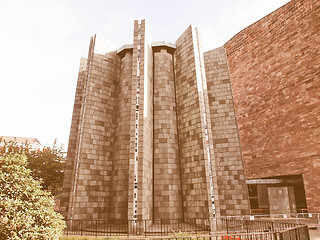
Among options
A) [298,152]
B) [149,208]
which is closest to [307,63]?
[298,152]

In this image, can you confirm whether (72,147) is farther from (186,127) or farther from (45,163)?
(186,127)

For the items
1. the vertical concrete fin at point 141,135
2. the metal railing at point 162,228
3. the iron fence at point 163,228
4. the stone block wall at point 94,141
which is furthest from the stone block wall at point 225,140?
the stone block wall at point 94,141

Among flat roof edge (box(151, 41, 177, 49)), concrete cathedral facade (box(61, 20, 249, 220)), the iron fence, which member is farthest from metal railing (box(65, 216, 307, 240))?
flat roof edge (box(151, 41, 177, 49))

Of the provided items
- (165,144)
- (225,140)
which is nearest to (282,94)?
(225,140)

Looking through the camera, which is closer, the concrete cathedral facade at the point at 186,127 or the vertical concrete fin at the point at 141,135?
the vertical concrete fin at the point at 141,135

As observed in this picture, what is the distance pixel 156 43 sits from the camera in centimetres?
2441

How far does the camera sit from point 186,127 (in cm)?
2080

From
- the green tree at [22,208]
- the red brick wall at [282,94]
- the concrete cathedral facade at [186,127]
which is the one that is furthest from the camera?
the red brick wall at [282,94]

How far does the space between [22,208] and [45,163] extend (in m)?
19.0

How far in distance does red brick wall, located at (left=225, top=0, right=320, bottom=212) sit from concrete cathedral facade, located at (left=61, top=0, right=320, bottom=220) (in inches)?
4.8

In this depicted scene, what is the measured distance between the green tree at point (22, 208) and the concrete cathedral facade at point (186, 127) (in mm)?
6903

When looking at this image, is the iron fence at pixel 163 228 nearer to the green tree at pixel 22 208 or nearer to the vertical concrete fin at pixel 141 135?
the vertical concrete fin at pixel 141 135

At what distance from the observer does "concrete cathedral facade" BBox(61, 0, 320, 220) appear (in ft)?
60.5

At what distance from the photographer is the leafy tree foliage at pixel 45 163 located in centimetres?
2578
